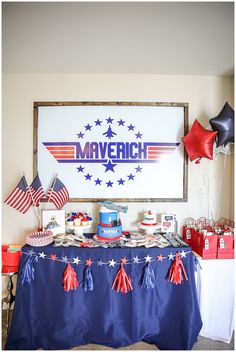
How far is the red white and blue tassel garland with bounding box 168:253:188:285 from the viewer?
6.07 ft

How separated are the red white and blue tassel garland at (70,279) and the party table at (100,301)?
1.4 inches

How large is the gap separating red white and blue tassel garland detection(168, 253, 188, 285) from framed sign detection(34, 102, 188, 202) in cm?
70

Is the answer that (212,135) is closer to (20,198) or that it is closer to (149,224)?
(149,224)

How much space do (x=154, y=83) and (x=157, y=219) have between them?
1.52 meters

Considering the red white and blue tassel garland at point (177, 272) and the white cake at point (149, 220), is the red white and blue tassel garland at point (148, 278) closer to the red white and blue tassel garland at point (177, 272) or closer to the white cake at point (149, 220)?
the red white and blue tassel garland at point (177, 272)

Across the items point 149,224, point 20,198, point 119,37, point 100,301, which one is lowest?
point 100,301

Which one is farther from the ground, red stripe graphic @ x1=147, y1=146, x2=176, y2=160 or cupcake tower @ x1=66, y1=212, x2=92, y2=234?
red stripe graphic @ x1=147, y1=146, x2=176, y2=160

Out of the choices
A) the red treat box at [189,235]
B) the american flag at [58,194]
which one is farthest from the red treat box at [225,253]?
the american flag at [58,194]

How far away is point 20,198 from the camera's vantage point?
211 cm

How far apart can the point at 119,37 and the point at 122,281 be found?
2.04 metres

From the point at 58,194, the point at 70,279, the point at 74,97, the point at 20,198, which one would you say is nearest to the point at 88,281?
the point at 70,279

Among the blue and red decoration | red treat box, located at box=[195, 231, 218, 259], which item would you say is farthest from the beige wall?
the blue and red decoration

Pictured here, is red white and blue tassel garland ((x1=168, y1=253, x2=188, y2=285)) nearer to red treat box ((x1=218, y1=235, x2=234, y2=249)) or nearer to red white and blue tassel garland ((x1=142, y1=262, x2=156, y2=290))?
red white and blue tassel garland ((x1=142, y1=262, x2=156, y2=290))

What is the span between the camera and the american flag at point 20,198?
6.85ft
